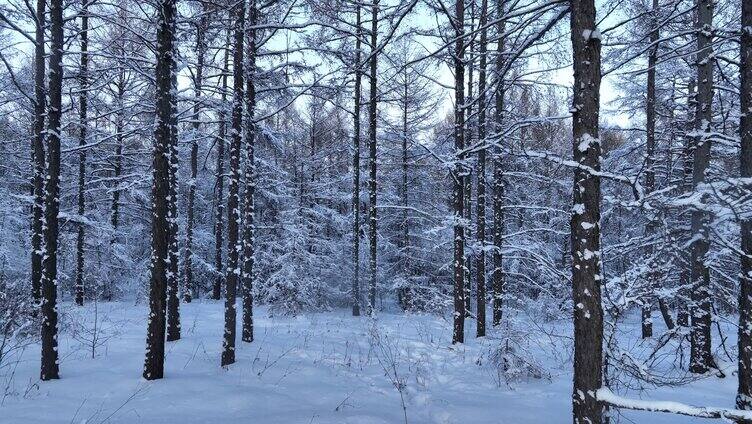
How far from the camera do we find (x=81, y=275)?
17.8 m

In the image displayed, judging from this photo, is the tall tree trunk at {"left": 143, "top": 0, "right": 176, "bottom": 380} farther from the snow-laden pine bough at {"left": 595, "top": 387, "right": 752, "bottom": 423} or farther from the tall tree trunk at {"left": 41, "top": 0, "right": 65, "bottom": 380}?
the snow-laden pine bough at {"left": 595, "top": 387, "right": 752, "bottom": 423}

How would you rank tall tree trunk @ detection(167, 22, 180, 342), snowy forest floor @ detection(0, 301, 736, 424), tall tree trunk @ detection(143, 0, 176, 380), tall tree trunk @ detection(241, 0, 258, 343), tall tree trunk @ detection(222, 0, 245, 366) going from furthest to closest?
tall tree trunk @ detection(167, 22, 180, 342) → tall tree trunk @ detection(241, 0, 258, 343) → tall tree trunk @ detection(222, 0, 245, 366) → tall tree trunk @ detection(143, 0, 176, 380) → snowy forest floor @ detection(0, 301, 736, 424)

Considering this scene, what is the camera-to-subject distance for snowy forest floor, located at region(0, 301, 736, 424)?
6043mm

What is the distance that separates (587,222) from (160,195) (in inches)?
256

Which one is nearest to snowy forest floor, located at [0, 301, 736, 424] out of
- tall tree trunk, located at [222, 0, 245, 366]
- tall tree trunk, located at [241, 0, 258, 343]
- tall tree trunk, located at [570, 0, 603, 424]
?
tall tree trunk, located at [222, 0, 245, 366]

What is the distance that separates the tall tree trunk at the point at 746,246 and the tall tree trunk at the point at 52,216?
33.2ft

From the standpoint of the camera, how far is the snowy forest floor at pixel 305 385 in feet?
19.8

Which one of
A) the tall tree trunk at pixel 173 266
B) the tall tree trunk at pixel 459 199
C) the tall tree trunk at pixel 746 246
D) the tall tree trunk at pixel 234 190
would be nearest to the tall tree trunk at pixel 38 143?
the tall tree trunk at pixel 173 266

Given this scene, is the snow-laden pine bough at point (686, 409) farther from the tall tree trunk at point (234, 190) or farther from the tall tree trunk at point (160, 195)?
the tall tree trunk at point (234, 190)

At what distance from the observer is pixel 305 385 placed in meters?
7.71

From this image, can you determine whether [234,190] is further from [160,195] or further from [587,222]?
[587,222]

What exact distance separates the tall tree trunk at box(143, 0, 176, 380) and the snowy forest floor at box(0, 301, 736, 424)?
63cm

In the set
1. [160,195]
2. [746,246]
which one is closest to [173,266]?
[160,195]

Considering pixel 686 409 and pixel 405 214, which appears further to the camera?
pixel 405 214
